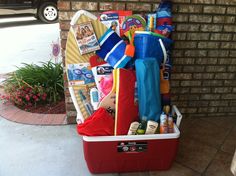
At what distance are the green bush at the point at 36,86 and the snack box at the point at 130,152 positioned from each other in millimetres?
1170

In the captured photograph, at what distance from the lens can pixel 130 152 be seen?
63.6 inches

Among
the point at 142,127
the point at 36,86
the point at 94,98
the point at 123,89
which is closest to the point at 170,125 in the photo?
the point at 142,127

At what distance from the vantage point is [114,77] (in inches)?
62.4

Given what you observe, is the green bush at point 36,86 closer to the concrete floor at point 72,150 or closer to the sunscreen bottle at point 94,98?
the concrete floor at point 72,150

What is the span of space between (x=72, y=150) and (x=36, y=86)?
957 mm

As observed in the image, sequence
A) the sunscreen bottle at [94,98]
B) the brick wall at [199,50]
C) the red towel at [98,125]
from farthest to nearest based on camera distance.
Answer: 1. the brick wall at [199,50]
2. the sunscreen bottle at [94,98]
3. the red towel at [98,125]

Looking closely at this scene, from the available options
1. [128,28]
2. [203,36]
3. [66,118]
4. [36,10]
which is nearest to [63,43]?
[128,28]

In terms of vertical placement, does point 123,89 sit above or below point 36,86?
above

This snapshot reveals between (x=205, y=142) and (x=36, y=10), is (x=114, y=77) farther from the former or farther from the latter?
(x=36, y=10)

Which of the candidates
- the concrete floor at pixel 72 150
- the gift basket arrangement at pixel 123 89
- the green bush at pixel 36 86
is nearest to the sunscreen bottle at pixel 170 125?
the gift basket arrangement at pixel 123 89

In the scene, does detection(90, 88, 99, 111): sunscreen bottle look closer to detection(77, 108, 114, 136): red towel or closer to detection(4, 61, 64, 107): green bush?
detection(77, 108, 114, 136): red towel

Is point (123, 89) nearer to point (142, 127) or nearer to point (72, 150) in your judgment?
point (142, 127)

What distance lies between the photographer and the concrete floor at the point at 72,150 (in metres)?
1.75

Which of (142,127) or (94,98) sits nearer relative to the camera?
(142,127)
